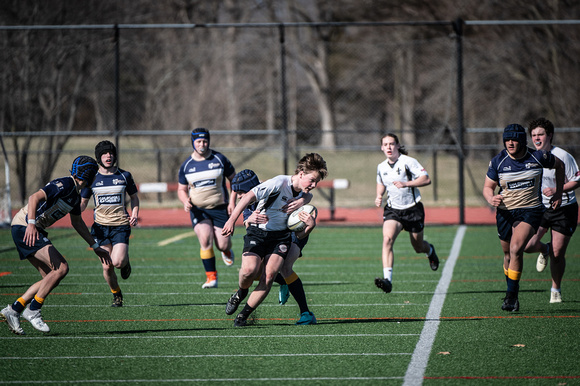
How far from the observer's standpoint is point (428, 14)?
30.9 m

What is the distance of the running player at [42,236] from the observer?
6871mm

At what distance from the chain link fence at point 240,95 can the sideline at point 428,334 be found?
7451 mm

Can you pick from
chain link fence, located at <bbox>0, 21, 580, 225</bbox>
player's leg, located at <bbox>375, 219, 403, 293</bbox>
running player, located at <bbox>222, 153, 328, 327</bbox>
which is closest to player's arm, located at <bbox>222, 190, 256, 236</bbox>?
running player, located at <bbox>222, 153, 328, 327</bbox>

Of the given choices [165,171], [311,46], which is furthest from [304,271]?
[311,46]

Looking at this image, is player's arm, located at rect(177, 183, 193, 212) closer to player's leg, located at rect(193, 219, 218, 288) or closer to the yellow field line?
player's leg, located at rect(193, 219, 218, 288)

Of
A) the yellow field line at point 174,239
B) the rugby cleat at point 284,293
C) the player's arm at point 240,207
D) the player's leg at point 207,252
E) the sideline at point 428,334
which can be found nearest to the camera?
the sideline at point 428,334

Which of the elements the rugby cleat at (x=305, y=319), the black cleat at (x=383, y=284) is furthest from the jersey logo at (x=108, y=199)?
the black cleat at (x=383, y=284)

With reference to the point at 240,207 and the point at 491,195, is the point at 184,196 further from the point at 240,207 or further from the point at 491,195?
the point at 491,195

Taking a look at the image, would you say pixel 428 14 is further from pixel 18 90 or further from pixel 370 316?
pixel 370 316

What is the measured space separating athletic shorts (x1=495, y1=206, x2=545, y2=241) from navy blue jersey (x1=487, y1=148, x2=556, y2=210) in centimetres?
5

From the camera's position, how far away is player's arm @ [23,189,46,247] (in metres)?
6.75

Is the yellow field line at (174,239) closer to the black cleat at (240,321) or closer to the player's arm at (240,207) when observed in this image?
the black cleat at (240,321)

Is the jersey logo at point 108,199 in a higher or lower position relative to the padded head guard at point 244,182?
lower

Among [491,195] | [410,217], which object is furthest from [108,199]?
[491,195]
